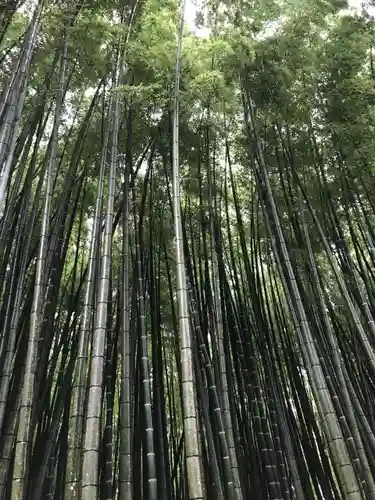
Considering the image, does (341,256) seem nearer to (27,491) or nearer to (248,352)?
(248,352)

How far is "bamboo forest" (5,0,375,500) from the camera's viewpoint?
8.82ft

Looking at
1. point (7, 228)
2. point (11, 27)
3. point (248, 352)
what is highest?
point (11, 27)

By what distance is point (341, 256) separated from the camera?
4.32 metres

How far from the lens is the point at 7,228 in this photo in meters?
3.36

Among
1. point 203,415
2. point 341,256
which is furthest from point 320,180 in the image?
point 203,415

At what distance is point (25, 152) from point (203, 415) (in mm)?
2369

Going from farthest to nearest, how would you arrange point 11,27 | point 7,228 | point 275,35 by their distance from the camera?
1. point 275,35
2. point 11,27
3. point 7,228

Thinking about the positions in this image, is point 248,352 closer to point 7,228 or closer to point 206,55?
point 7,228

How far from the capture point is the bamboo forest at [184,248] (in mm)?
2689

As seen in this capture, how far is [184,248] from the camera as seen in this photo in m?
3.88

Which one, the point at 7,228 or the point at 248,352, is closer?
the point at 7,228

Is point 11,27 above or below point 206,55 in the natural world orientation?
above

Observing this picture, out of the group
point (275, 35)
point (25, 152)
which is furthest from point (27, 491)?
point (275, 35)

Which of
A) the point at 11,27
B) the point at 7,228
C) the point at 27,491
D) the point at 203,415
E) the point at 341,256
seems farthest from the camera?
the point at 341,256
